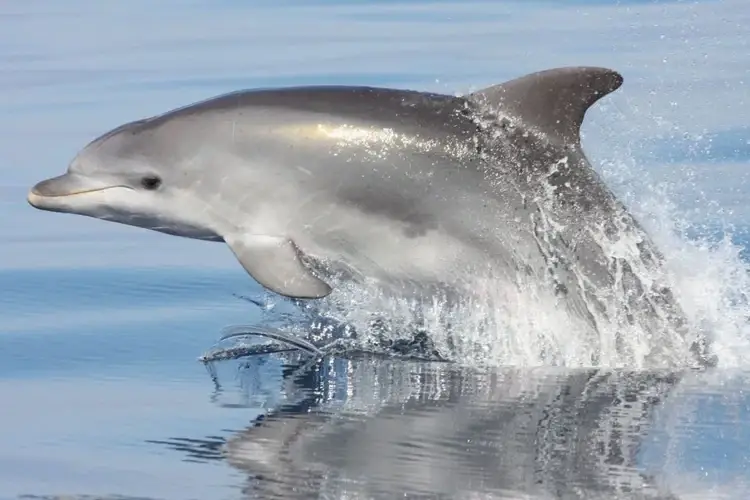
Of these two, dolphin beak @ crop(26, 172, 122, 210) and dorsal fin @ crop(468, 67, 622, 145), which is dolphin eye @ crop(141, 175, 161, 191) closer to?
dolphin beak @ crop(26, 172, 122, 210)

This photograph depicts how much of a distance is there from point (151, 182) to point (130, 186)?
4.5 inches

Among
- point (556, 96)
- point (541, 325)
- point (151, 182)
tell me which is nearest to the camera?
point (556, 96)

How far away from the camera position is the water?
6.41 meters

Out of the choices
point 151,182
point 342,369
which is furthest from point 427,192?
point 151,182

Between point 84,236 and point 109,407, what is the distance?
15.2 ft

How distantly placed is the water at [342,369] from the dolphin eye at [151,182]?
794mm

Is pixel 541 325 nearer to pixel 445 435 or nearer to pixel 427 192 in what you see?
pixel 427 192

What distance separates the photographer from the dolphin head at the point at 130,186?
353 inches

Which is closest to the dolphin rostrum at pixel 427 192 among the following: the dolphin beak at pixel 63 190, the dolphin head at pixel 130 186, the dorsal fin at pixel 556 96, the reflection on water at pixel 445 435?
the dorsal fin at pixel 556 96

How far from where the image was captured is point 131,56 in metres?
20.5

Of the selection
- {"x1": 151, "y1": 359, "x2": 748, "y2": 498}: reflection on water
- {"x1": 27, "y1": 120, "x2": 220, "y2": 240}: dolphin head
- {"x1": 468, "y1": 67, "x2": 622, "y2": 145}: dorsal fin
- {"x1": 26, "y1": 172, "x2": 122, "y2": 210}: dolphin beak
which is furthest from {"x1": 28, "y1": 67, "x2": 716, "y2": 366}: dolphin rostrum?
{"x1": 151, "y1": 359, "x2": 748, "y2": 498}: reflection on water

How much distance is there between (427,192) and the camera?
8.65 metres

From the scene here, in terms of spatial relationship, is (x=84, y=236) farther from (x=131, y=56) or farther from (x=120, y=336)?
(x=131, y=56)

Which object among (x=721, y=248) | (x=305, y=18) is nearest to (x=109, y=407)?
(x=721, y=248)
